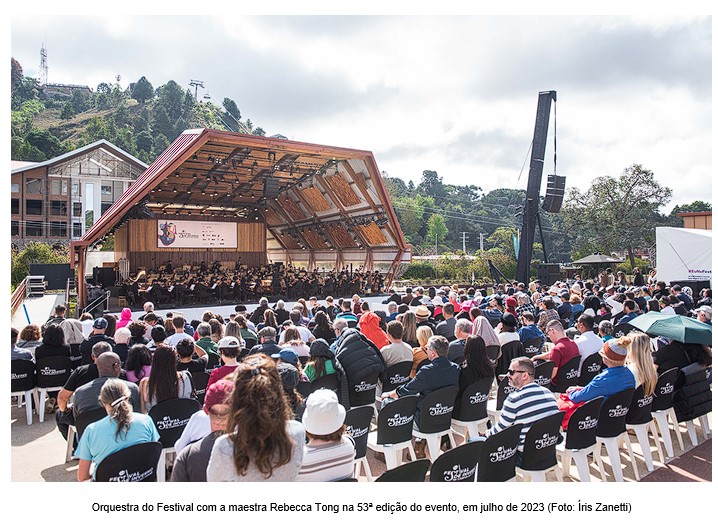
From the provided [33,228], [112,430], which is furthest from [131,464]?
[33,228]

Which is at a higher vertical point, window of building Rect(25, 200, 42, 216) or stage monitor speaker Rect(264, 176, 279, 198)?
window of building Rect(25, 200, 42, 216)

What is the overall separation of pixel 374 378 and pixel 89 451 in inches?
99.6

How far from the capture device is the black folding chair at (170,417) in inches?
143

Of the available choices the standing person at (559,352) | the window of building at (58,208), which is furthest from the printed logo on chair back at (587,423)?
the window of building at (58,208)

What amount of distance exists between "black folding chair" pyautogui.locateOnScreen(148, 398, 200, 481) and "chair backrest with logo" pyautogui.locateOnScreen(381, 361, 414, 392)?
1891mm

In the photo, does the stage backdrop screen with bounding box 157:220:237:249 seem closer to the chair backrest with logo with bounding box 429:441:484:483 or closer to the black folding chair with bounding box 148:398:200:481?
the black folding chair with bounding box 148:398:200:481

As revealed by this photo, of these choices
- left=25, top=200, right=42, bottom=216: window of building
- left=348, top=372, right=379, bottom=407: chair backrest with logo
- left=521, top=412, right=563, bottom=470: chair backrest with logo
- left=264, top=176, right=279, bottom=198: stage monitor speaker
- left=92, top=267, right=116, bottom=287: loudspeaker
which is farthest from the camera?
left=25, top=200, right=42, bottom=216: window of building

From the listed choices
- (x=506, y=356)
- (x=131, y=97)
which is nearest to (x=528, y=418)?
(x=506, y=356)

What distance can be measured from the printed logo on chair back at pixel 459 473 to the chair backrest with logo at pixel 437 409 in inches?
38.2

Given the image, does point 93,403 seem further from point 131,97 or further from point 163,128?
point 131,97

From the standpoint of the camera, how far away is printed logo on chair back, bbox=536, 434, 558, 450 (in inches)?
130

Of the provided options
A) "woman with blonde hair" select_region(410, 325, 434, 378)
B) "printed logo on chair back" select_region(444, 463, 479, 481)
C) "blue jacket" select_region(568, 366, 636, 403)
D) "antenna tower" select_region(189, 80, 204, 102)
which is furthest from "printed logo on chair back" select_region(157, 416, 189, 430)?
"antenna tower" select_region(189, 80, 204, 102)

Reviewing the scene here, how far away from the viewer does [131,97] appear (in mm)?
86125

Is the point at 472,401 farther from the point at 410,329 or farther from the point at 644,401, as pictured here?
the point at 410,329
